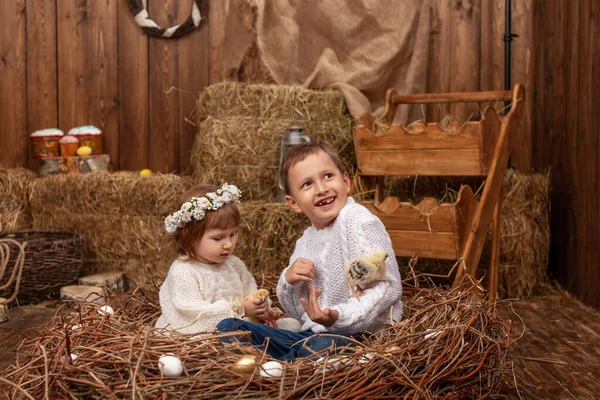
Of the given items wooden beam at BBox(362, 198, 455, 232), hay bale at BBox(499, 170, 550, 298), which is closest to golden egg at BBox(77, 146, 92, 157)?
wooden beam at BBox(362, 198, 455, 232)

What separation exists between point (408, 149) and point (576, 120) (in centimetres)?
104

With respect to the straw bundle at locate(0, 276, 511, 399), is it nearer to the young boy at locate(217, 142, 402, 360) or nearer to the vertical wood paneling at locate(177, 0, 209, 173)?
the young boy at locate(217, 142, 402, 360)

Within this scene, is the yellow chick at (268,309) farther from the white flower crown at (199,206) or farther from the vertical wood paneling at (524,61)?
the vertical wood paneling at (524,61)

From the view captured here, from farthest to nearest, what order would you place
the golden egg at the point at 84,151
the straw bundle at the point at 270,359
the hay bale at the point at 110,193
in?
the golden egg at the point at 84,151 → the hay bale at the point at 110,193 → the straw bundle at the point at 270,359

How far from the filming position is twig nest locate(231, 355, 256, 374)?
5.68 ft

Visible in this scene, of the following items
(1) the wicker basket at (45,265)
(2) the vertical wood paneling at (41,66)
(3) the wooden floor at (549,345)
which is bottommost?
(3) the wooden floor at (549,345)

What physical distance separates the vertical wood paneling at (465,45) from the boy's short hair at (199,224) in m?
2.65

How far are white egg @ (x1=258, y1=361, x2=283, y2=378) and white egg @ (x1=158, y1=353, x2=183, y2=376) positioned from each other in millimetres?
197

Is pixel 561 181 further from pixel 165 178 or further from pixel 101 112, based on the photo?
pixel 101 112

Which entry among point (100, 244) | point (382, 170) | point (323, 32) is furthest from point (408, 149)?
point (100, 244)

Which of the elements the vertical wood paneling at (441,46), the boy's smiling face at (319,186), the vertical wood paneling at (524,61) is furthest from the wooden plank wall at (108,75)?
the boy's smiling face at (319,186)

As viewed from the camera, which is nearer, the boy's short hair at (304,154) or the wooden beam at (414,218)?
the boy's short hair at (304,154)

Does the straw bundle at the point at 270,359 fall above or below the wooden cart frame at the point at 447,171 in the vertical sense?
below

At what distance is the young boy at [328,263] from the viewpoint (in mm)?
2104
